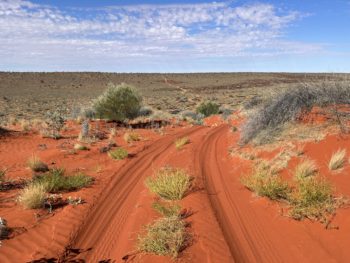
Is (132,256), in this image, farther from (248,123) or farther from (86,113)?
(86,113)

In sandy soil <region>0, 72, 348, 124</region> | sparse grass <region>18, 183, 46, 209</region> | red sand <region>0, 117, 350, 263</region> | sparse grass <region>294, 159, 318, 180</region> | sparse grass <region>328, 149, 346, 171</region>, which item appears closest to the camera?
red sand <region>0, 117, 350, 263</region>

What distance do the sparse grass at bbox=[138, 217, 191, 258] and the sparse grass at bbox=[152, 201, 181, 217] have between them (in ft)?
1.66

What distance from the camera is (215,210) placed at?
883 centimetres

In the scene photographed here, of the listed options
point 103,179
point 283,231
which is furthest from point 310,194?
point 103,179

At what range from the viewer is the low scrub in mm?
13625

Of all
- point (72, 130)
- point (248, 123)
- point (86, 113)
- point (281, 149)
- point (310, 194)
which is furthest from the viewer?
point (86, 113)

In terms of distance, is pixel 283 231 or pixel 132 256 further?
pixel 283 231

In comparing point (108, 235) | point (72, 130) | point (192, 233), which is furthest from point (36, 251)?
point (72, 130)

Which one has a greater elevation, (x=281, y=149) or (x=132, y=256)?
(x=281, y=149)

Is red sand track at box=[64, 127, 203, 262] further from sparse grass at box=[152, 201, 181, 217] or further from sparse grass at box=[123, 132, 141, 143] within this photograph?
sparse grass at box=[123, 132, 141, 143]

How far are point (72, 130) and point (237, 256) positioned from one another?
17.8m

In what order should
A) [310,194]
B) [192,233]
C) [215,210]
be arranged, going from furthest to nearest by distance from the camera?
1. [215,210]
2. [310,194]
3. [192,233]

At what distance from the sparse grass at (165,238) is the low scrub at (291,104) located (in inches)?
257

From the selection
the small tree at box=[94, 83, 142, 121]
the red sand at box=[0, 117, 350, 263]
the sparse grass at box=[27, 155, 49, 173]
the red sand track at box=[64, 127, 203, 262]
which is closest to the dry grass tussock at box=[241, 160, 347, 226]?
the red sand at box=[0, 117, 350, 263]
